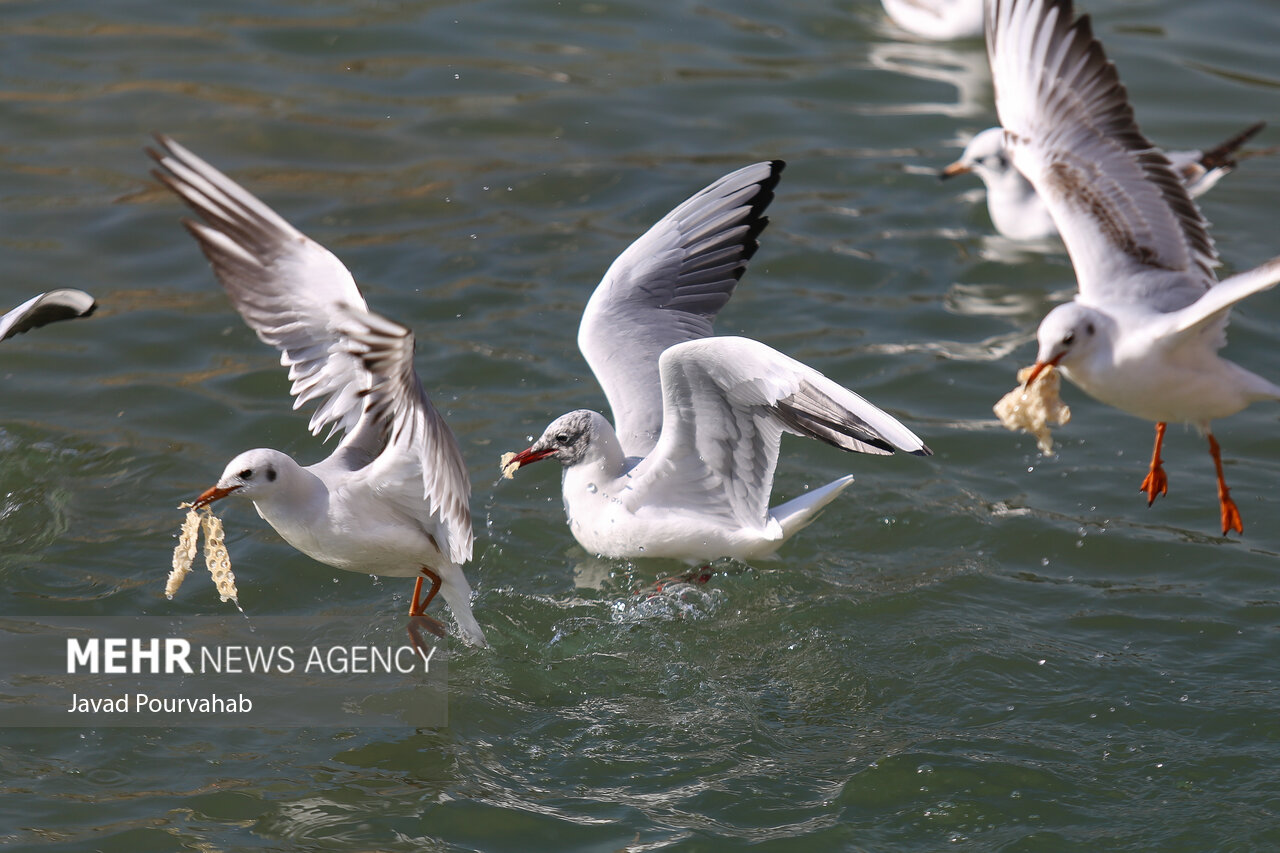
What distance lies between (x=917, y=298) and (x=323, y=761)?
5.27 metres

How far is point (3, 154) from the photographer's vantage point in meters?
10.7

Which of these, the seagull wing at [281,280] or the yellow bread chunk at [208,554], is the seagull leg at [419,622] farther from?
the yellow bread chunk at [208,554]

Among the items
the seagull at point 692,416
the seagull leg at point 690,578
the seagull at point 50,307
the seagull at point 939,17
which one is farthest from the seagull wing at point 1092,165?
the seagull at point 939,17

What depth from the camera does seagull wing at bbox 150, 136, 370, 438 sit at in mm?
5445

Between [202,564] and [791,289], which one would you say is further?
[791,289]

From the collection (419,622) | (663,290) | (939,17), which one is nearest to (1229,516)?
(663,290)

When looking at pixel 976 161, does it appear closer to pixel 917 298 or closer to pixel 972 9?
pixel 917 298

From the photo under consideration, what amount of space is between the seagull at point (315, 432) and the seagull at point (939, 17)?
824 centimetres

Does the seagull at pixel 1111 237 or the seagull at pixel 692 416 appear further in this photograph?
the seagull at pixel 1111 237

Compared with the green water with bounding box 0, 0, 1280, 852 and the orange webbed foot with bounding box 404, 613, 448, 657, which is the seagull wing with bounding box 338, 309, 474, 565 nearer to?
the orange webbed foot with bounding box 404, 613, 448, 657

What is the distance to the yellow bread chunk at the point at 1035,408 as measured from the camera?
18.7 ft

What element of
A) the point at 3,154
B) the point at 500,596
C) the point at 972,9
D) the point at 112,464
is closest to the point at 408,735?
the point at 500,596

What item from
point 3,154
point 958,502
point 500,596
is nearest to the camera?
point 500,596

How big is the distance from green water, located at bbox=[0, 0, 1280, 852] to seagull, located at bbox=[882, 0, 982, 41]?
21cm
